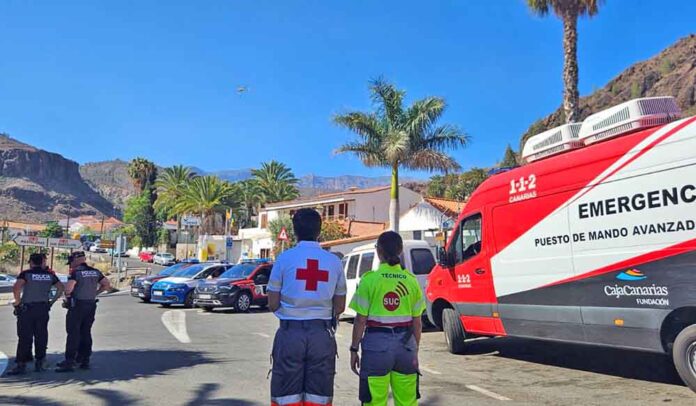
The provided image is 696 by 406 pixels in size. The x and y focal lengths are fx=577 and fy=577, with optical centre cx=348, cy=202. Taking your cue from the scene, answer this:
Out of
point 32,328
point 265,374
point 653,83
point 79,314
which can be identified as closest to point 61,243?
point 32,328

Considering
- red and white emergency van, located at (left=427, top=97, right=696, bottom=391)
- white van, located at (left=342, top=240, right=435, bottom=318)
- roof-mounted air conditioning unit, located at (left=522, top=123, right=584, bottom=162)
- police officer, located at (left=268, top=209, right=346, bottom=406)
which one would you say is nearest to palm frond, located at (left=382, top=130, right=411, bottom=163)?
white van, located at (left=342, top=240, right=435, bottom=318)

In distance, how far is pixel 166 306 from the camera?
2022 centimetres

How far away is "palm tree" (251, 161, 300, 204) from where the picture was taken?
62750 millimetres

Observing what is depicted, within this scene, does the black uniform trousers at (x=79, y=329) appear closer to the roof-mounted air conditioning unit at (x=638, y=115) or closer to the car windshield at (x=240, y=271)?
the roof-mounted air conditioning unit at (x=638, y=115)

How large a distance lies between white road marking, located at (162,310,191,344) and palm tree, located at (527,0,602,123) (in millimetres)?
12354

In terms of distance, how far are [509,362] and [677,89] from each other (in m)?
104

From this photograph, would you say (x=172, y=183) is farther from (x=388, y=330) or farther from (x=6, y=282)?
(x=388, y=330)

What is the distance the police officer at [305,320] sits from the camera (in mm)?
3926

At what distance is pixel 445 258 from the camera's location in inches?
396

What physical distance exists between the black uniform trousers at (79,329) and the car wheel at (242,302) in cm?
961

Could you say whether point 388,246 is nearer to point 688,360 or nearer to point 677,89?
point 688,360

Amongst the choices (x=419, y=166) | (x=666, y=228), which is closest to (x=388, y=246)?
(x=666, y=228)

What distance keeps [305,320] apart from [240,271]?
15.6 meters

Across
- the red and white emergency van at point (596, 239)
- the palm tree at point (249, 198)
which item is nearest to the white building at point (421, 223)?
the red and white emergency van at point (596, 239)
